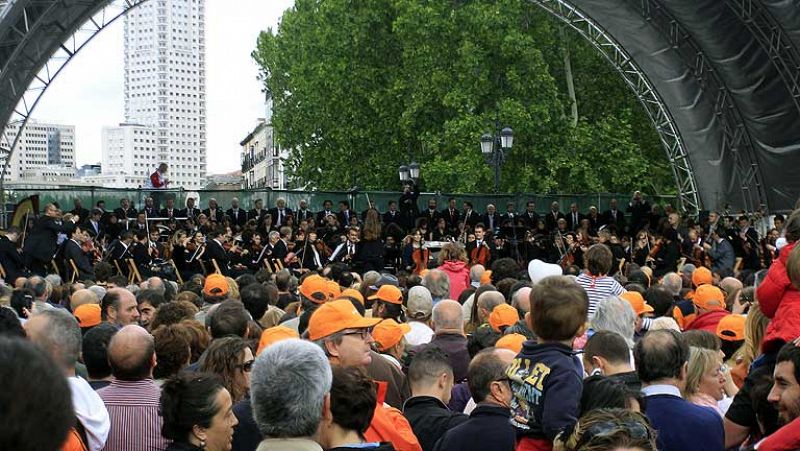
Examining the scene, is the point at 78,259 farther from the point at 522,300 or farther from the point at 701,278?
the point at 522,300

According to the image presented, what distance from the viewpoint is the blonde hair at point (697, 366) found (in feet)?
17.3

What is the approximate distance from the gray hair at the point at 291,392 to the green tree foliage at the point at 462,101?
2897 cm

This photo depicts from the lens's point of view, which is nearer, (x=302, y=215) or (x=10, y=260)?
(x=10, y=260)

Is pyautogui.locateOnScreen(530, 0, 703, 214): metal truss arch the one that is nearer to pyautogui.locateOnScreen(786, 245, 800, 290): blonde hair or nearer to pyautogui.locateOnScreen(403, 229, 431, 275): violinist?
pyautogui.locateOnScreen(403, 229, 431, 275): violinist

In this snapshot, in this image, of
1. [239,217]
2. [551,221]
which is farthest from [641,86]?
[239,217]

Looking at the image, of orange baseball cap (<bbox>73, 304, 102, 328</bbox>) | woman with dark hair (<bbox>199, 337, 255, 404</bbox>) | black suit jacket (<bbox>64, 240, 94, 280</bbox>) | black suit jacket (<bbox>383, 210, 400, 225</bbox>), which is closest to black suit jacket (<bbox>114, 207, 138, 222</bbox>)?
black suit jacket (<bbox>64, 240, 94, 280</bbox>)

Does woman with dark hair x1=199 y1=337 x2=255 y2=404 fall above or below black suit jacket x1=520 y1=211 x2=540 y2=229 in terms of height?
below

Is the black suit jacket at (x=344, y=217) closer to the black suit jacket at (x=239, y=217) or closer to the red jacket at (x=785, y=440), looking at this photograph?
the black suit jacket at (x=239, y=217)

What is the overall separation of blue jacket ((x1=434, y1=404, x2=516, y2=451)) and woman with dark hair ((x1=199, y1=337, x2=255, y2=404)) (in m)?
1.10

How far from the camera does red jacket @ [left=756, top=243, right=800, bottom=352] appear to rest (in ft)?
17.6

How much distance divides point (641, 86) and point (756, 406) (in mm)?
24465

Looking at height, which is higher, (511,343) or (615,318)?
(615,318)

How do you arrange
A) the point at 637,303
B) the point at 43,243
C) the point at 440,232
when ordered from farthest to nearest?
the point at 440,232 → the point at 43,243 → the point at 637,303

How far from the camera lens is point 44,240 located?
63.1ft
